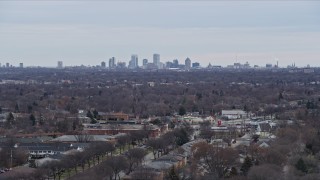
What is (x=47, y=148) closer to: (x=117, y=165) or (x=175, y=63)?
(x=117, y=165)

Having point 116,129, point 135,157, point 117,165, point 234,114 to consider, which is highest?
point 117,165

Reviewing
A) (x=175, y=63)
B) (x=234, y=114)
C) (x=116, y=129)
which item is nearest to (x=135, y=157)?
(x=116, y=129)

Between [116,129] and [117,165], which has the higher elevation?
[117,165]

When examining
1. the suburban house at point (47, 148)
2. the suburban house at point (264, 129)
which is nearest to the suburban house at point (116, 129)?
the suburban house at point (264, 129)

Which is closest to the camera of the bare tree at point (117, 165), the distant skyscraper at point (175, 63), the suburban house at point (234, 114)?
the bare tree at point (117, 165)

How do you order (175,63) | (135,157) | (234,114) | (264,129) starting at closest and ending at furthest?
(135,157), (264,129), (234,114), (175,63)

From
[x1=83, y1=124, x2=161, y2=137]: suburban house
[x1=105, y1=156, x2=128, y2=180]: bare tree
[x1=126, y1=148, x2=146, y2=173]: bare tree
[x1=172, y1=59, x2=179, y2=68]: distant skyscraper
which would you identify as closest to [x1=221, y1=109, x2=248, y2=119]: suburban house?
[x1=83, y1=124, x2=161, y2=137]: suburban house

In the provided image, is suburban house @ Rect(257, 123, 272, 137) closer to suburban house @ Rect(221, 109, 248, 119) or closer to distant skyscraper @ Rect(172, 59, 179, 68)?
suburban house @ Rect(221, 109, 248, 119)

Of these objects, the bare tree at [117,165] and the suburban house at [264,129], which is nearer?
the bare tree at [117,165]

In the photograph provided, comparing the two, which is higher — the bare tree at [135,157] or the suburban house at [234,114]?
the bare tree at [135,157]

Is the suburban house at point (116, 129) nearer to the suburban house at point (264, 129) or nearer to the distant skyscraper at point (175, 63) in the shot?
the suburban house at point (264, 129)

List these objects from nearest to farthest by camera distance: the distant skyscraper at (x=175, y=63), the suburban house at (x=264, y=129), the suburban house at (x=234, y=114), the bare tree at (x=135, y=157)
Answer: the bare tree at (x=135, y=157)
the suburban house at (x=264, y=129)
the suburban house at (x=234, y=114)
the distant skyscraper at (x=175, y=63)

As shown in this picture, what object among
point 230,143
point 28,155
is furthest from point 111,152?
point 230,143
